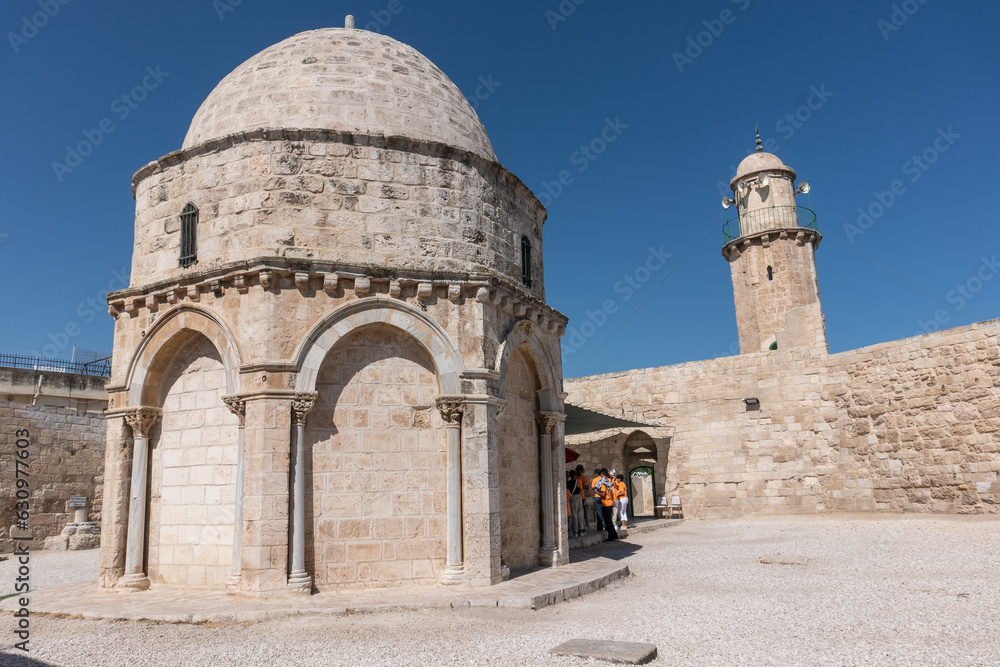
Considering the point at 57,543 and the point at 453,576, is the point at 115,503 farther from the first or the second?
the point at 57,543

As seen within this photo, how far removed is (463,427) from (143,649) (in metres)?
3.89

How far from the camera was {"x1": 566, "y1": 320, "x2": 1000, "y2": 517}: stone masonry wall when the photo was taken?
49.6 ft

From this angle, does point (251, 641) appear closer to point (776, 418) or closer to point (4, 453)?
point (4, 453)

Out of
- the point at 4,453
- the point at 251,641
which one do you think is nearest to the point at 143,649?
the point at 251,641

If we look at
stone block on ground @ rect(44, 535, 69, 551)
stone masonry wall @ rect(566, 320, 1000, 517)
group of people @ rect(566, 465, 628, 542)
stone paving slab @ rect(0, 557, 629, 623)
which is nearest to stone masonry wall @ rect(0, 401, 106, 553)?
stone block on ground @ rect(44, 535, 69, 551)

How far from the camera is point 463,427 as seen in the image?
27.4 ft

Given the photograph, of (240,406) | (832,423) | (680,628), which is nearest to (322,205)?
(240,406)

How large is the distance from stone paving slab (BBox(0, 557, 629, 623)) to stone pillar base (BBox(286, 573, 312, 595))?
80 millimetres

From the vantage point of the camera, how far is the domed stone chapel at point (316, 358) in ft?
25.9

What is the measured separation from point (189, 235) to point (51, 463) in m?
12.0

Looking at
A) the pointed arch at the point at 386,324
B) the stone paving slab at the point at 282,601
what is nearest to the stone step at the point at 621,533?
the stone paving slab at the point at 282,601

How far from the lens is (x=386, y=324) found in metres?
8.40

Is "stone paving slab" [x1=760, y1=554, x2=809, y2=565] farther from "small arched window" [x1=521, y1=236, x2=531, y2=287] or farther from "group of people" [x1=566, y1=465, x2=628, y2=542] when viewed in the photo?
"small arched window" [x1=521, y1=236, x2=531, y2=287]

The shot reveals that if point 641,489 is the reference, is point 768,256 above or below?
above
